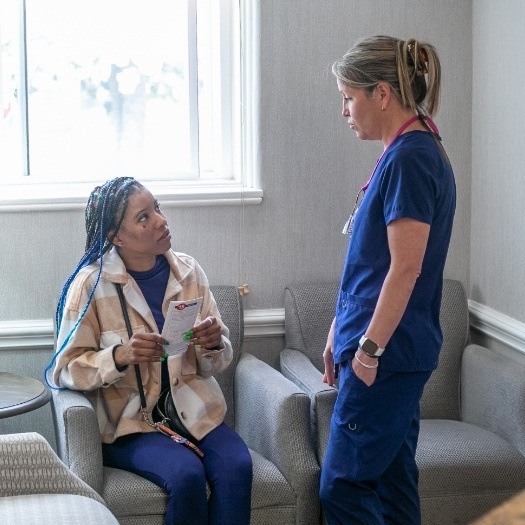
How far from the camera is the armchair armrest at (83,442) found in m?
2.29

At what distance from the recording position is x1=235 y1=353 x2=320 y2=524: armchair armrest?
244 centimetres

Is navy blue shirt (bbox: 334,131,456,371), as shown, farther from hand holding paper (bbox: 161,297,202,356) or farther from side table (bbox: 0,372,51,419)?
side table (bbox: 0,372,51,419)

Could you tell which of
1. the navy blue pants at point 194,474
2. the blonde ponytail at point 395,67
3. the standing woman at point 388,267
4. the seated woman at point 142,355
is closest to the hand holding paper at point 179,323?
the seated woman at point 142,355

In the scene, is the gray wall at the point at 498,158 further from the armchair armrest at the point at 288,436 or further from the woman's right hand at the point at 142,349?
the woman's right hand at the point at 142,349

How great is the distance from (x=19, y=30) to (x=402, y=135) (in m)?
1.78

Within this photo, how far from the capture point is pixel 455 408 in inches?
119

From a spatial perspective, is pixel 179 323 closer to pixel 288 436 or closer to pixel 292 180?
pixel 288 436

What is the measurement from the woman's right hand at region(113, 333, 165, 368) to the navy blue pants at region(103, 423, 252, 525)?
244 mm

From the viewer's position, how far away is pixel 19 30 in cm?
317

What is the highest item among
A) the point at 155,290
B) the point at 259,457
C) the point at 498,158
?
the point at 498,158

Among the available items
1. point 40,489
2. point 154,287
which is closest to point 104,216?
point 154,287

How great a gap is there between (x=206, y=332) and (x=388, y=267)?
2.02 ft

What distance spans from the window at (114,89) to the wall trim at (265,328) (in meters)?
0.53

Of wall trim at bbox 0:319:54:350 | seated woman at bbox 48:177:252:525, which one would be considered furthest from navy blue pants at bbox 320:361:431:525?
wall trim at bbox 0:319:54:350
